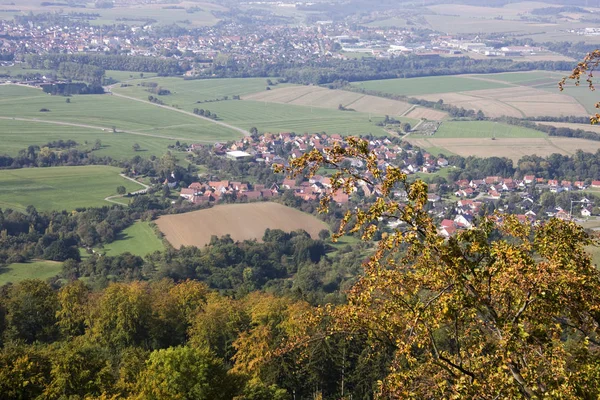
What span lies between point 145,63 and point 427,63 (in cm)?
4709

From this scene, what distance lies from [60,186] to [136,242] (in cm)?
1384

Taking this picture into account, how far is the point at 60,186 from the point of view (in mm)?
53250

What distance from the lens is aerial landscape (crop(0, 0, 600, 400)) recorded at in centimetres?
659

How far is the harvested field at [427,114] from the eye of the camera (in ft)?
271

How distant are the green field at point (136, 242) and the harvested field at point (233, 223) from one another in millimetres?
885

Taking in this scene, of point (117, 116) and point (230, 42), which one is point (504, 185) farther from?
point (230, 42)

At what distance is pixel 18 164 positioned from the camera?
5806cm

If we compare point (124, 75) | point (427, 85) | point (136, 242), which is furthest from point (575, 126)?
point (124, 75)

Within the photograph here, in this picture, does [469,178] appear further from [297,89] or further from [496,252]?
[496,252]

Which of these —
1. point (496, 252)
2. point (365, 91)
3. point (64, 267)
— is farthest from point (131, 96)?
point (496, 252)

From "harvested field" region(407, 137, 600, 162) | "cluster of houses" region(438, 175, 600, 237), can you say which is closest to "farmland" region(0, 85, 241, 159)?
"harvested field" region(407, 137, 600, 162)

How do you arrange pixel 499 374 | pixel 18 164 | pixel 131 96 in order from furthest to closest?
pixel 131 96, pixel 18 164, pixel 499 374

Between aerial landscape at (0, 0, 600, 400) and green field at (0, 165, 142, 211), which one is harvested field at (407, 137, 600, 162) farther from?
green field at (0, 165, 142, 211)

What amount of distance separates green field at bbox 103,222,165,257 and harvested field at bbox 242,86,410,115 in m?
46.0
